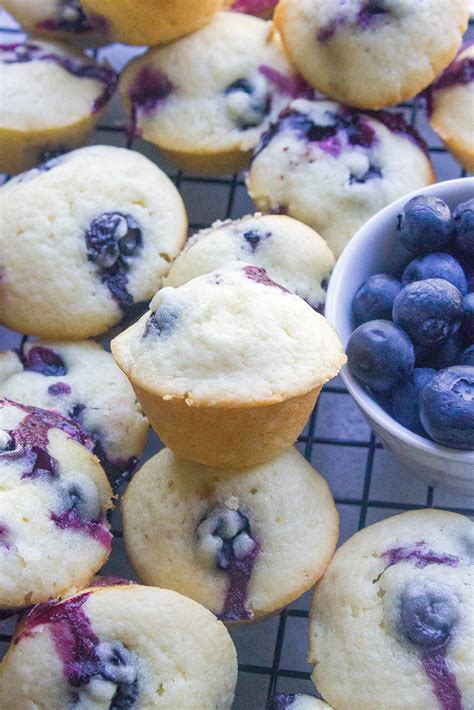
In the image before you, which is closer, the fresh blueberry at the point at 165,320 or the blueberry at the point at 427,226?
the fresh blueberry at the point at 165,320

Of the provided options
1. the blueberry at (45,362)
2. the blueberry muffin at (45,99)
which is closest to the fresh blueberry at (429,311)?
the blueberry at (45,362)

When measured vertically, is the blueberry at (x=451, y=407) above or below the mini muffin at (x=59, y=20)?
below

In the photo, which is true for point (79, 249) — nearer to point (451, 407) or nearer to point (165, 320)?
point (165, 320)

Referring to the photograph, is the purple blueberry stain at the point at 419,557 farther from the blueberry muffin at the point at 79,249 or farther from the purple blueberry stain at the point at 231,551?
the blueberry muffin at the point at 79,249

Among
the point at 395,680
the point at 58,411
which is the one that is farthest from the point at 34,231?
the point at 395,680

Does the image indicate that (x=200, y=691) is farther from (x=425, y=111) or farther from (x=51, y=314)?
(x=425, y=111)

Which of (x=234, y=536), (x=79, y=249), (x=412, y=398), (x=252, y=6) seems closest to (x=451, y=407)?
(x=412, y=398)

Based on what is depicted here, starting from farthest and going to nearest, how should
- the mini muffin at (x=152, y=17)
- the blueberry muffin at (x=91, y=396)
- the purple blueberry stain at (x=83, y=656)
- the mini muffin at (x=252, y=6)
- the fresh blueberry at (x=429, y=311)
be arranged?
the mini muffin at (x=252, y=6)
the mini muffin at (x=152, y=17)
the blueberry muffin at (x=91, y=396)
the fresh blueberry at (x=429, y=311)
the purple blueberry stain at (x=83, y=656)
